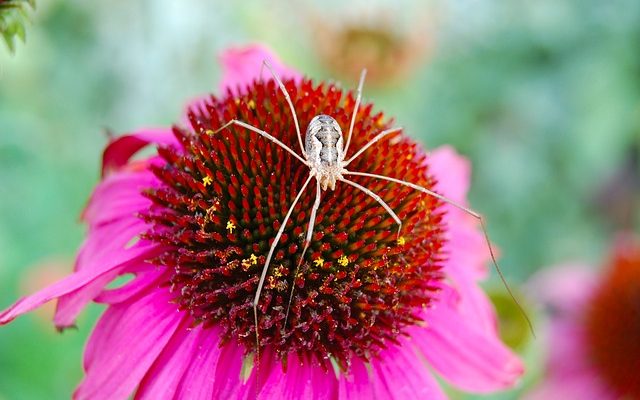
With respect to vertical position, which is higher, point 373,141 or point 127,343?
point 373,141

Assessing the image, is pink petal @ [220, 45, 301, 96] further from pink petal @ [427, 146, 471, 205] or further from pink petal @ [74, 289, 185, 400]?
pink petal @ [74, 289, 185, 400]

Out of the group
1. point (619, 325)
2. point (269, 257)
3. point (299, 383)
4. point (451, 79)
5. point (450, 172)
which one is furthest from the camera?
point (451, 79)

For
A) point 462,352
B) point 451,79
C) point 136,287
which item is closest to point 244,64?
point 136,287

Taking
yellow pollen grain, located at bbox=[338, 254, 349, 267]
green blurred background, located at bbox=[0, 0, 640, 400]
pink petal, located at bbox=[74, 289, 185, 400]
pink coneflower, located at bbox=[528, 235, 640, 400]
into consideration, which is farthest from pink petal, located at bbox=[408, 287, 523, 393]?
green blurred background, located at bbox=[0, 0, 640, 400]

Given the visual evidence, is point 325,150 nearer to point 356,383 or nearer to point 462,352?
point 356,383

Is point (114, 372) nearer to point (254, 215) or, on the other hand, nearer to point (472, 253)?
point (254, 215)

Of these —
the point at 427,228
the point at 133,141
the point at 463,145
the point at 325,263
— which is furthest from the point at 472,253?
the point at 463,145
